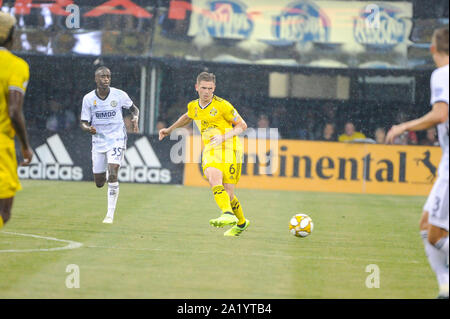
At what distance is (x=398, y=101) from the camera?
90.0 feet

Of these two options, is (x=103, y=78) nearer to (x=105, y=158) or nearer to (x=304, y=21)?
(x=105, y=158)

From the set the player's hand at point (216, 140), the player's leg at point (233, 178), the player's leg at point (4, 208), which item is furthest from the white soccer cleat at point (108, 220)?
the player's leg at point (4, 208)

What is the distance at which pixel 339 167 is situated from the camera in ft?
72.5

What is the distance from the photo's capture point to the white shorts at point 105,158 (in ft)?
45.0

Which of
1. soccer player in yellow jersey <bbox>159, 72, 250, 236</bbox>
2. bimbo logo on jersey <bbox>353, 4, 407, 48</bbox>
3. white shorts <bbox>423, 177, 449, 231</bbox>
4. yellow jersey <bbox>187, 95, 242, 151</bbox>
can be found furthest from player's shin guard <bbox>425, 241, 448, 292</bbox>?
bimbo logo on jersey <bbox>353, 4, 407, 48</bbox>

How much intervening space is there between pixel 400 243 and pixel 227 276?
425cm

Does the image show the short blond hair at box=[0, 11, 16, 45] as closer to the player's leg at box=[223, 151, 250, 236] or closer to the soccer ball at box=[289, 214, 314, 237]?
the player's leg at box=[223, 151, 250, 236]

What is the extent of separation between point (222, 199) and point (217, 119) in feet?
3.66

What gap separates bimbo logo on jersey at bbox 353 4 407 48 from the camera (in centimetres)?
2561

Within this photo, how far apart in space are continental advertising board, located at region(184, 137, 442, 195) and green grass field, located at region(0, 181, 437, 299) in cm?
396

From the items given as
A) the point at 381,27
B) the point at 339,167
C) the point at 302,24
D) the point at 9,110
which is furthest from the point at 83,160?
the point at 9,110

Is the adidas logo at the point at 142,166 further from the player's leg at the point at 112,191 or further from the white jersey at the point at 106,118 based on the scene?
the player's leg at the point at 112,191

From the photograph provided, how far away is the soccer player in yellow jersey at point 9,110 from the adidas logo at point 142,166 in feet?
49.2

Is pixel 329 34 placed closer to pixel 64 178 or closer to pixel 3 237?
pixel 64 178
